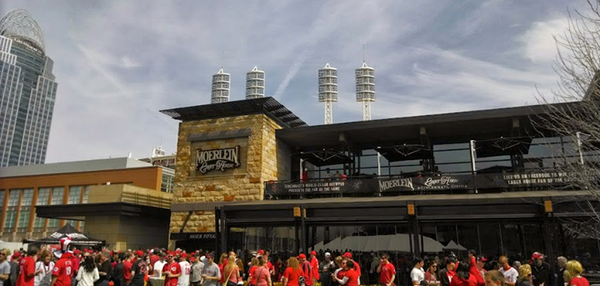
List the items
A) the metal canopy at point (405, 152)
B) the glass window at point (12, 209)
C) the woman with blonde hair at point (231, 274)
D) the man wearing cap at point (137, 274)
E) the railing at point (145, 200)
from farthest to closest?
1. the glass window at point (12, 209)
2. the railing at point (145, 200)
3. the metal canopy at point (405, 152)
4. the man wearing cap at point (137, 274)
5. the woman with blonde hair at point (231, 274)

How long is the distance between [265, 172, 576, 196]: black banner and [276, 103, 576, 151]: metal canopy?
3.45 metres

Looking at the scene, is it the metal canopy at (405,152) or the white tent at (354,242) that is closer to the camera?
the white tent at (354,242)

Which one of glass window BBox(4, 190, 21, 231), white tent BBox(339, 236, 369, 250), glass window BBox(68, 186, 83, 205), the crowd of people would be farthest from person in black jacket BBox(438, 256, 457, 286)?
glass window BBox(4, 190, 21, 231)

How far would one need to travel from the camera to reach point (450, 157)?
22906mm

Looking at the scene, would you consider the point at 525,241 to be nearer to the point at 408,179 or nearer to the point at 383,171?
the point at 408,179

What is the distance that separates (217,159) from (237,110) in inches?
116

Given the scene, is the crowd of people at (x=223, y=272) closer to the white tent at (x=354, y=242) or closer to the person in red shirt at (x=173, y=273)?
the person in red shirt at (x=173, y=273)

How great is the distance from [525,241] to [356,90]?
2463 inches

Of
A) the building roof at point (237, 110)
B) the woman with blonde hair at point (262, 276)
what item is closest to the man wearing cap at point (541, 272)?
the woman with blonde hair at point (262, 276)

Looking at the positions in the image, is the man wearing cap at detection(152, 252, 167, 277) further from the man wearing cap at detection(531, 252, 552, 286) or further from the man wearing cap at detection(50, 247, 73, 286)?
the man wearing cap at detection(531, 252, 552, 286)

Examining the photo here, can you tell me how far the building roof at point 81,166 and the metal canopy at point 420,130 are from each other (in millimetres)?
27642

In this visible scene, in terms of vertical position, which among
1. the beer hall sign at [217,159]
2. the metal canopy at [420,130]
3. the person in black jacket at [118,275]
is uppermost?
the metal canopy at [420,130]

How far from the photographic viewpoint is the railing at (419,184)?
1738 cm

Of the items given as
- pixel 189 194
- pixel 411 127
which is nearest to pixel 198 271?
pixel 189 194
